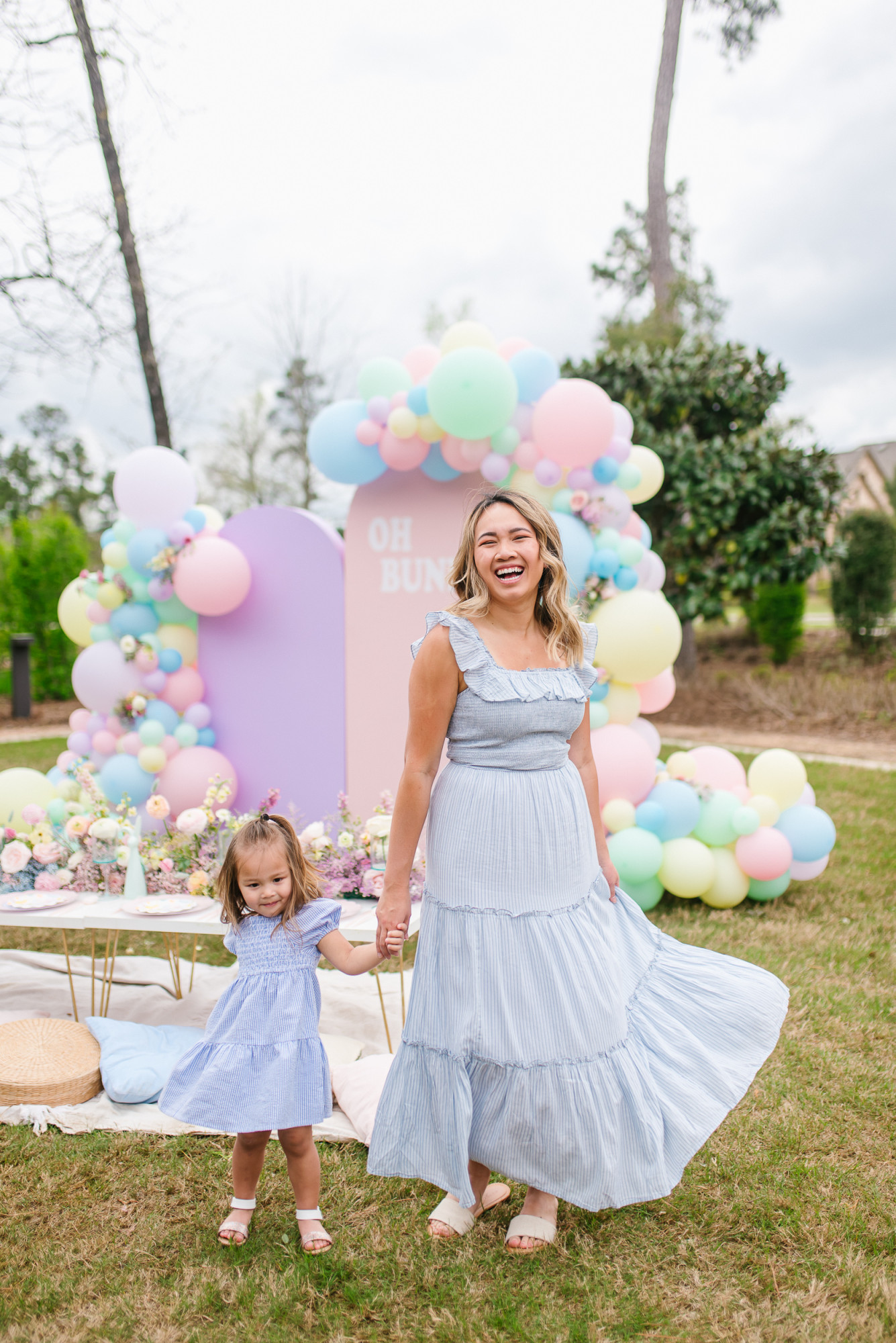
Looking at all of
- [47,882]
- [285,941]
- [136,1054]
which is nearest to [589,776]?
[285,941]

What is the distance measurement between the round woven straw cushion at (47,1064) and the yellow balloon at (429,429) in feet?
10.4

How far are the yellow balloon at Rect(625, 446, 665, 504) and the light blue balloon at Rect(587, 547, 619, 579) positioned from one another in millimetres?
460

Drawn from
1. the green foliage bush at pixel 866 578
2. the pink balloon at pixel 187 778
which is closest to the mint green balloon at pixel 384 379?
the pink balloon at pixel 187 778

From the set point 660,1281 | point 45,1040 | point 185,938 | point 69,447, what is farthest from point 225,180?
point 69,447

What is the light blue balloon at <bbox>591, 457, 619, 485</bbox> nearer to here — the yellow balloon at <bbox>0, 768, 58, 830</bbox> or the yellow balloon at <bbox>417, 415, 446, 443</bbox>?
the yellow balloon at <bbox>417, 415, 446, 443</bbox>

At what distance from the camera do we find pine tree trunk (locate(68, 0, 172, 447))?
7652 mm

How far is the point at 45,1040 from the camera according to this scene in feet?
10.7

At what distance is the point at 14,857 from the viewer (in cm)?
359

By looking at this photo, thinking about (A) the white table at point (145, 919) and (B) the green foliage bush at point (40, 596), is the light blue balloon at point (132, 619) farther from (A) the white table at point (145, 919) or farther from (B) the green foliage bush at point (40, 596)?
(B) the green foliage bush at point (40, 596)

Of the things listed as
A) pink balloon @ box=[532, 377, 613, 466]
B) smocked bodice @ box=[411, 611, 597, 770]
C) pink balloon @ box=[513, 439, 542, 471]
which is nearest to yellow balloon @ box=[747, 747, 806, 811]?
pink balloon @ box=[532, 377, 613, 466]

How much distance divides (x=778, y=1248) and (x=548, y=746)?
1.36m

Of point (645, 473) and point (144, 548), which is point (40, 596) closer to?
point (144, 548)

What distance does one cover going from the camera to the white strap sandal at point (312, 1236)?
2.26 m

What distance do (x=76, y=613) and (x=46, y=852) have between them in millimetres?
2321
